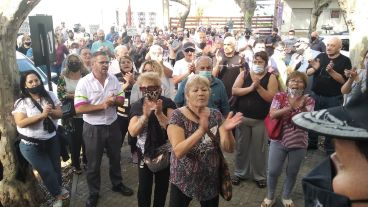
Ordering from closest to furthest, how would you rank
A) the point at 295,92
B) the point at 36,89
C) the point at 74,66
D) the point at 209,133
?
the point at 209,133 < the point at 295,92 < the point at 36,89 < the point at 74,66

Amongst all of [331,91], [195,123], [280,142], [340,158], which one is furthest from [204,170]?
[331,91]

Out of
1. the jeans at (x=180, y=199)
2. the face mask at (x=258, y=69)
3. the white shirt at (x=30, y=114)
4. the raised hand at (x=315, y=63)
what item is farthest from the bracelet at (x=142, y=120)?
the raised hand at (x=315, y=63)

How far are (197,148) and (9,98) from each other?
2.47 metres

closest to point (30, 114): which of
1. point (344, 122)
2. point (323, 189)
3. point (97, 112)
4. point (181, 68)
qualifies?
point (97, 112)

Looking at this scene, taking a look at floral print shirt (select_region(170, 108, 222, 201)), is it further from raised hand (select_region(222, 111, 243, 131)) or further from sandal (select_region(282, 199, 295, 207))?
sandal (select_region(282, 199, 295, 207))

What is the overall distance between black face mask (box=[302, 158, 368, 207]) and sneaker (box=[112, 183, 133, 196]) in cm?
364

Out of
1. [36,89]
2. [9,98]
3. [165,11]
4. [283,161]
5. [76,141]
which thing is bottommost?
[76,141]

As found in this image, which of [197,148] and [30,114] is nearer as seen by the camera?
[197,148]

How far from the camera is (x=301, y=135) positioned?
152 inches

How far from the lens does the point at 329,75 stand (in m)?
5.58

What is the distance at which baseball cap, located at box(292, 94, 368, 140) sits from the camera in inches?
43.8

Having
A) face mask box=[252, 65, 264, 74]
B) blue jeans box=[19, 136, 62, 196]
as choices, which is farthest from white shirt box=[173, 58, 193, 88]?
blue jeans box=[19, 136, 62, 196]

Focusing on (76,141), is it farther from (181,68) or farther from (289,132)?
(289,132)

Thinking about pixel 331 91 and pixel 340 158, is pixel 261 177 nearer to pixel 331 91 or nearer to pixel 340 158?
pixel 331 91
